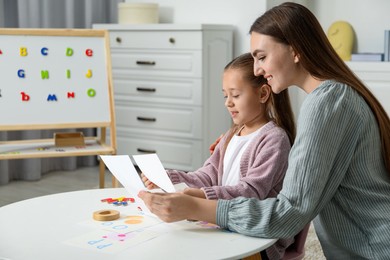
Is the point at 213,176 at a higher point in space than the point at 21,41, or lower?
lower

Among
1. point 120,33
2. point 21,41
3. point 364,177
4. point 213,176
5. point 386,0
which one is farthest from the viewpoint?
point 120,33

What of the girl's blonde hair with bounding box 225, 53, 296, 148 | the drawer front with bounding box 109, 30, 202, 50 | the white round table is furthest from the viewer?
the drawer front with bounding box 109, 30, 202, 50

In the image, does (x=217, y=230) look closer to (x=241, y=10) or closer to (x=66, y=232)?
(x=66, y=232)

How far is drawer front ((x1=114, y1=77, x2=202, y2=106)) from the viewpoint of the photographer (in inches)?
159

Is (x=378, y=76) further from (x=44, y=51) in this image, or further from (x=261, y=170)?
(x=261, y=170)

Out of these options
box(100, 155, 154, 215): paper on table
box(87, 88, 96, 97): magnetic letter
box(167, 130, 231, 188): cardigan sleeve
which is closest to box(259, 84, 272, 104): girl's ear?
box(167, 130, 231, 188): cardigan sleeve

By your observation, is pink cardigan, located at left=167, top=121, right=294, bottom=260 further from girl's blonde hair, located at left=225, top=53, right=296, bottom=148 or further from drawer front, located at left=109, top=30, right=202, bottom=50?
drawer front, located at left=109, top=30, right=202, bottom=50

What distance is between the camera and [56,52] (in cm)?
326

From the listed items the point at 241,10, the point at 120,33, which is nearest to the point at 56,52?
the point at 120,33

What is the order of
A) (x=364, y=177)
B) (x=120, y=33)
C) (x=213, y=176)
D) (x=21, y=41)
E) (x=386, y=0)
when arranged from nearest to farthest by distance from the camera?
1. (x=364, y=177)
2. (x=213, y=176)
3. (x=21, y=41)
4. (x=386, y=0)
5. (x=120, y=33)

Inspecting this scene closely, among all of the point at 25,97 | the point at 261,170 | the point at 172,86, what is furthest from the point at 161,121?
the point at 261,170

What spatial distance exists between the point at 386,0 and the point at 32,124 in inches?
90.7

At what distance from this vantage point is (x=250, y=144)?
1665mm

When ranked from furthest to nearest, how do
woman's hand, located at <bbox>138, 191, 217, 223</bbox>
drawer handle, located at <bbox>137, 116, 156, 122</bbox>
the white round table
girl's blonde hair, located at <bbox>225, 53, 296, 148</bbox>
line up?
drawer handle, located at <bbox>137, 116, 156, 122</bbox>, girl's blonde hair, located at <bbox>225, 53, 296, 148</bbox>, woman's hand, located at <bbox>138, 191, 217, 223</bbox>, the white round table
